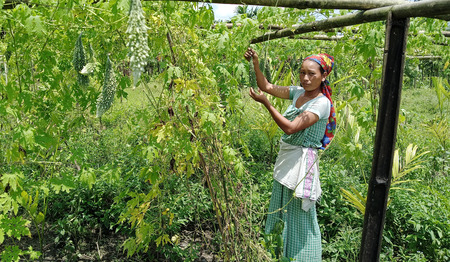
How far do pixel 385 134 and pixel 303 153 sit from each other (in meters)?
0.62

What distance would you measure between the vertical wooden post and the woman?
44 centimetres

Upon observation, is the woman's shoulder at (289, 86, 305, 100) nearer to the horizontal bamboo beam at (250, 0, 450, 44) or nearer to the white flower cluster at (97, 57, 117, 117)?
the horizontal bamboo beam at (250, 0, 450, 44)

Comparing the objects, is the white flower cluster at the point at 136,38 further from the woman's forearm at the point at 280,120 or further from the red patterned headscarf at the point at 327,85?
the red patterned headscarf at the point at 327,85

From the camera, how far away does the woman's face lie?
2.45 metres

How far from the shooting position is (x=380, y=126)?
6.82 feet

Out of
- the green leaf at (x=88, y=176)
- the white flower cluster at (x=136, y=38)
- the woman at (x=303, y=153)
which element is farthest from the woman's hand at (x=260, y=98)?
the white flower cluster at (x=136, y=38)

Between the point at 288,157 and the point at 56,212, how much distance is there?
2135 mm

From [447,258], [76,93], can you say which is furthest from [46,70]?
[447,258]

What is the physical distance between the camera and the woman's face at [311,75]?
2445 millimetres

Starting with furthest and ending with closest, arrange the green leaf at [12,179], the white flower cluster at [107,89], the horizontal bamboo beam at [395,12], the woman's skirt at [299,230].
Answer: the woman's skirt at [299,230]
the green leaf at [12,179]
the horizontal bamboo beam at [395,12]
the white flower cluster at [107,89]

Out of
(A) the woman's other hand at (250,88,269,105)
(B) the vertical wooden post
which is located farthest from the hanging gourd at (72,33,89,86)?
(B) the vertical wooden post

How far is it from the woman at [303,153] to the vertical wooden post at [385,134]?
44 cm

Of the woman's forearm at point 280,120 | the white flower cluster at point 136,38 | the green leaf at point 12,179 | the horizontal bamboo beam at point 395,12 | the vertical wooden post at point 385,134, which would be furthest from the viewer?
the woman's forearm at point 280,120

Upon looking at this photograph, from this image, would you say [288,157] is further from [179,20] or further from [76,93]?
[76,93]
